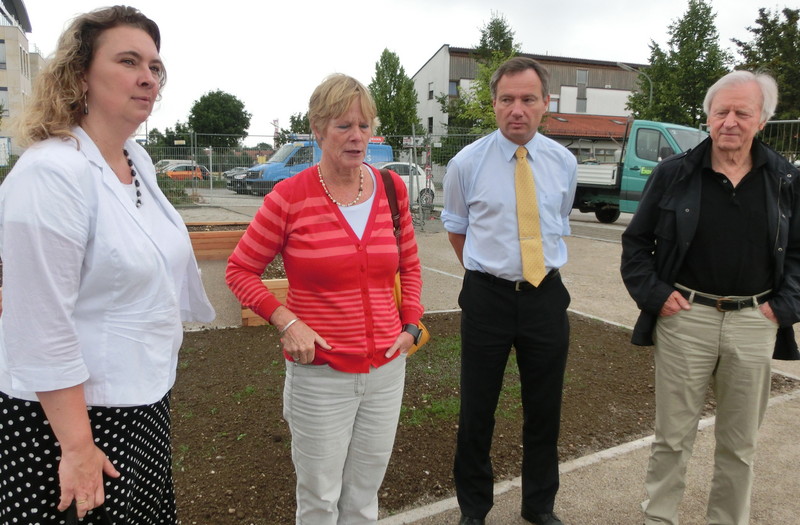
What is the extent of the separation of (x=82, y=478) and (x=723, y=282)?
104 inches

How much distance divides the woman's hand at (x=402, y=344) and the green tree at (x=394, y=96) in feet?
128

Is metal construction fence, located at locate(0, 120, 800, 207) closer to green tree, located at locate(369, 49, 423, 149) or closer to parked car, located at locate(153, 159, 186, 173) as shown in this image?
parked car, located at locate(153, 159, 186, 173)

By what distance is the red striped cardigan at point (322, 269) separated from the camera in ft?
6.94

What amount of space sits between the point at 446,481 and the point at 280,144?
16.5 m

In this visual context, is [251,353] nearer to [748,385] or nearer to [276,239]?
[276,239]

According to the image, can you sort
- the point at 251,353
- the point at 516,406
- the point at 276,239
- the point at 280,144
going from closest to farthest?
1. the point at 276,239
2. the point at 516,406
3. the point at 251,353
4. the point at 280,144

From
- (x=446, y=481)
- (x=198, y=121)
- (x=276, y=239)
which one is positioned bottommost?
(x=446, y=481)

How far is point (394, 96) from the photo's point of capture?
43.9 meters

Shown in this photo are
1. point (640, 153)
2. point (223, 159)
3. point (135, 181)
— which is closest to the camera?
point (135, 181)

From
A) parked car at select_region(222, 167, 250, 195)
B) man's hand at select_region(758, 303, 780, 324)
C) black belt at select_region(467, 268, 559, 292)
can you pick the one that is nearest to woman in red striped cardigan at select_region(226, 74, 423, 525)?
black belt at select_region(467, 268, 559, 292)

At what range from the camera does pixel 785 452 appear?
362 cm

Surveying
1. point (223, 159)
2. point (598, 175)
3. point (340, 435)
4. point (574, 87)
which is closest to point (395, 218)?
point (340, 435)

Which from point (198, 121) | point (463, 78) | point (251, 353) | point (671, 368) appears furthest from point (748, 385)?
point (198, 121)

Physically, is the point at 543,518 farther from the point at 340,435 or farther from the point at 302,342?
the point at 302,342
